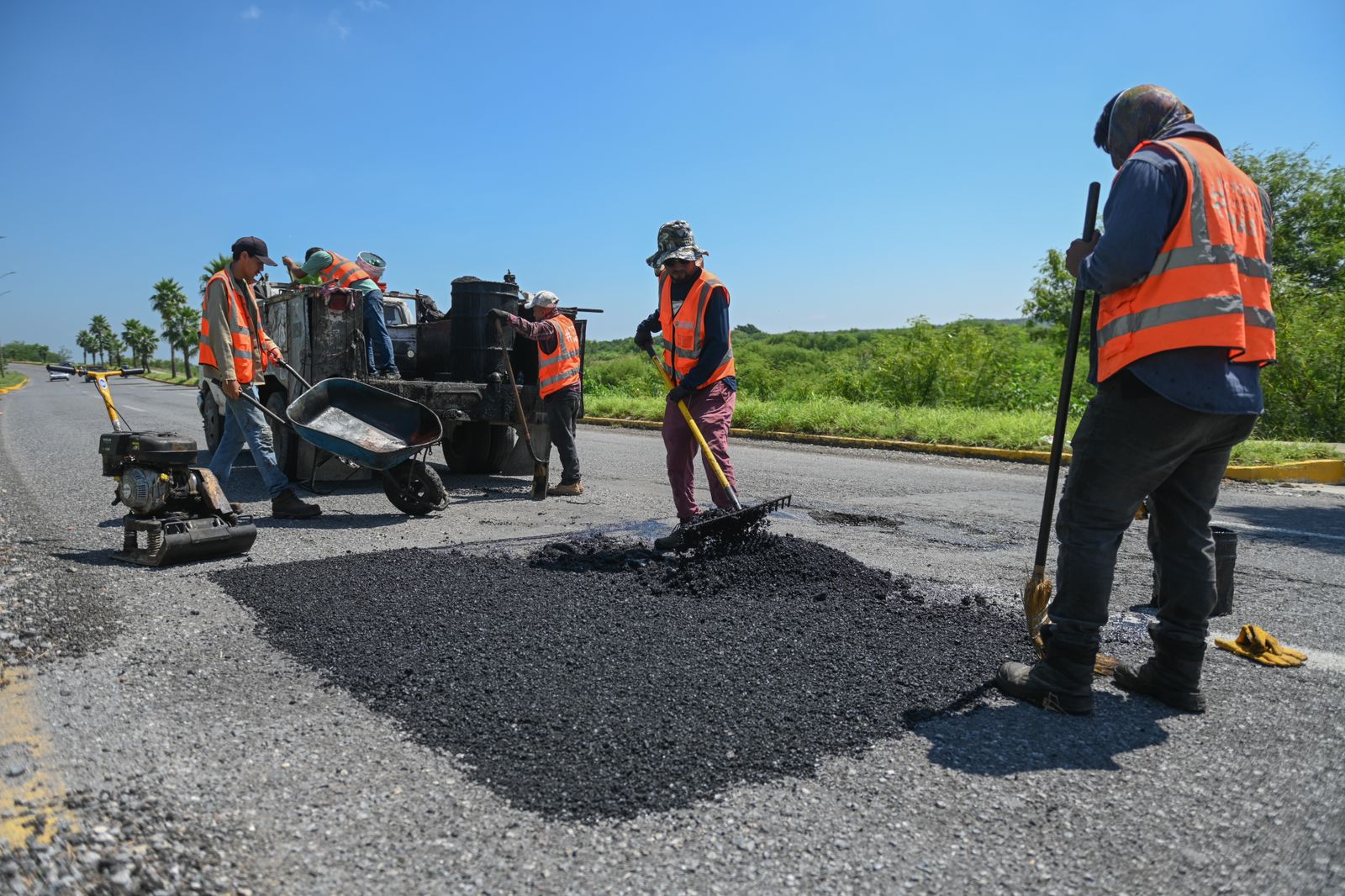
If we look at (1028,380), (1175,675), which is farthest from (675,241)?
(1028,380)

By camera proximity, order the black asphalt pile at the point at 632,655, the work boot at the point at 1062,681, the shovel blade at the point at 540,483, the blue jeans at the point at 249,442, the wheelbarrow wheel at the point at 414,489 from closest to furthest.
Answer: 1. the black asphalt pile at the point at 632,655
2. the work boot at the point at 1062,681
3. the blue jeans at the point at 249,442
4. the wheelbarrow wheel at the point at 414,489
5. the shovel blade at the point at 540,483

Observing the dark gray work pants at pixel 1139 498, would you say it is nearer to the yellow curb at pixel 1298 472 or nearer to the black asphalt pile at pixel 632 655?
the black asphalt pile at pixel 632 655

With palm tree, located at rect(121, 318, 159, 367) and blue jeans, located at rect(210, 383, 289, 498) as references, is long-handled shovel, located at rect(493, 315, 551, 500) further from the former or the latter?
palm tree, located at rect(121, 318, 159, 367)

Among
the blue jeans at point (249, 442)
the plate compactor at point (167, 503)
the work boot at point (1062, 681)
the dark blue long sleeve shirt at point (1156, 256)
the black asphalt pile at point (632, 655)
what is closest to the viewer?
the black asphalt pile at point (632, 655)

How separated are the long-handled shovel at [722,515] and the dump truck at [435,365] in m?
3.17

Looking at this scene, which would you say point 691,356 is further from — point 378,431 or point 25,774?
point 25,774

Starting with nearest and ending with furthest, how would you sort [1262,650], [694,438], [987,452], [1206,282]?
[1206,282]
[1262,650]
[694,438]
[987,452]

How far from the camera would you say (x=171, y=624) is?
12.2ft

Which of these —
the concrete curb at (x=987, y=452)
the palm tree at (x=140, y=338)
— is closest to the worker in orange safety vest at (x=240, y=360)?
the concrete curb at (x=987, y=452)

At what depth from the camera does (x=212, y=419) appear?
995cm

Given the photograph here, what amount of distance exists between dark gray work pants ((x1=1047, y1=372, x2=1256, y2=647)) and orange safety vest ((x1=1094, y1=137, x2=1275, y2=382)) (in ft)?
0.58

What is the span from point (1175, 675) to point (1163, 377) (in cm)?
109

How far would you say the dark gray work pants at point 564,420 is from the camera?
7820 millimetres

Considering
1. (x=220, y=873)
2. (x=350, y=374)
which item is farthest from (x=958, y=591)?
(x=350, y=374)
